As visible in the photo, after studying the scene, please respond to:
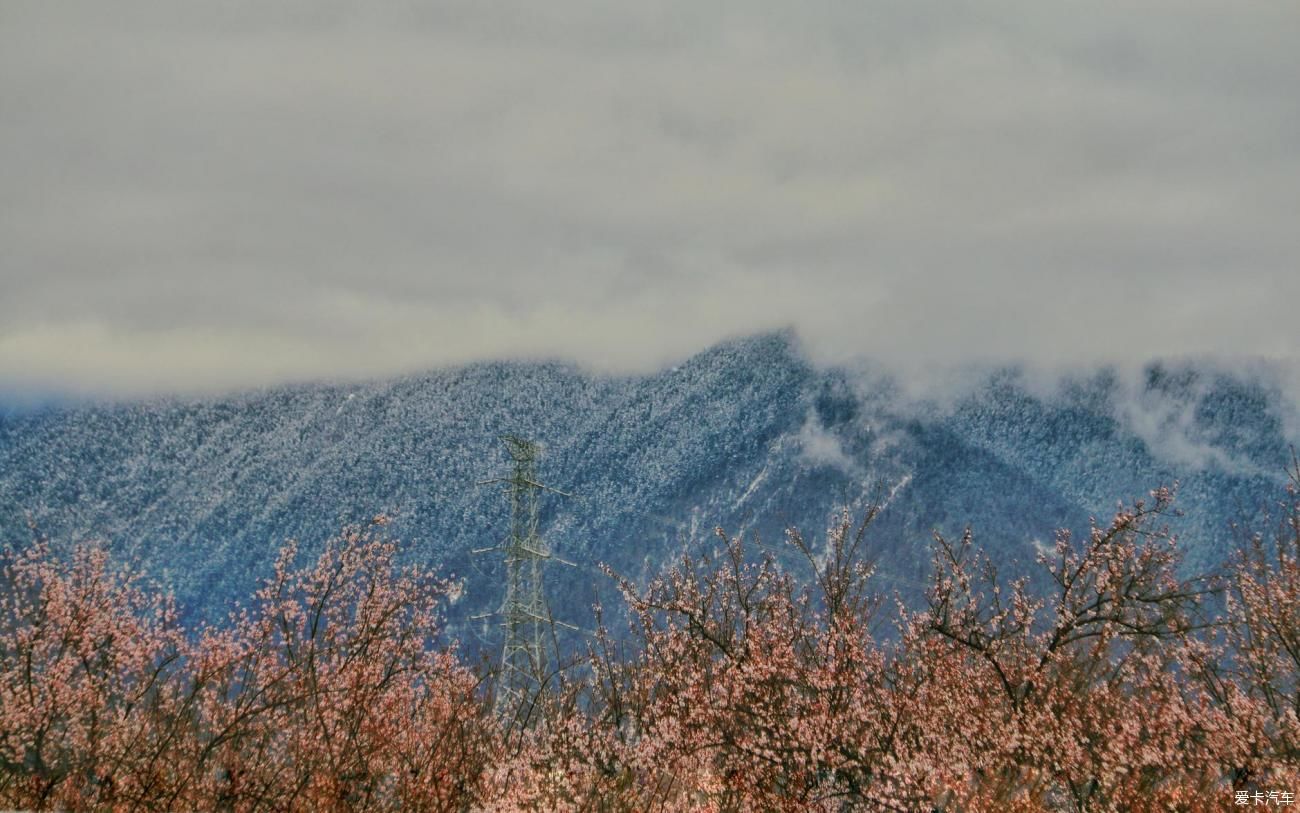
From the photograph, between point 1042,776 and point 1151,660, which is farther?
point 1151,660

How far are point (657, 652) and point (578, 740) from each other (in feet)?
7.77

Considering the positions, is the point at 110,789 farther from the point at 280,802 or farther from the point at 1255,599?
the point at 1255,599

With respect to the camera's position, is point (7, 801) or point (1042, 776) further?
point (1042, 776)

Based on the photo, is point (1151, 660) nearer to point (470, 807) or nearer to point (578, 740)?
point (578, 740)

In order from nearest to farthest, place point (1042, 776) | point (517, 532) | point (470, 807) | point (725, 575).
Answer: point (470, 807) → point (1042, 776) → point (725, 575) → point (517, 532)

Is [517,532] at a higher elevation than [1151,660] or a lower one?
lower

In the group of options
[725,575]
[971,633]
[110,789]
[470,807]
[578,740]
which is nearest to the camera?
[110,789]

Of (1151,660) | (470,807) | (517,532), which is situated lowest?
(517,532)

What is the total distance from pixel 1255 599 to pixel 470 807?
46.4 ft

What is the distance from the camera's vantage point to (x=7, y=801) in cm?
1478

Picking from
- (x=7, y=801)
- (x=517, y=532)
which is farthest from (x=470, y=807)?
(x=517, y=532)

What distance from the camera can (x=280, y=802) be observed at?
1390 cm

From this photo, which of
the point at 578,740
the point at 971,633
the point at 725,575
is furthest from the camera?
the point at 725,575

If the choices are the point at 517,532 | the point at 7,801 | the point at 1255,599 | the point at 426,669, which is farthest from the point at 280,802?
the point at 517,532
